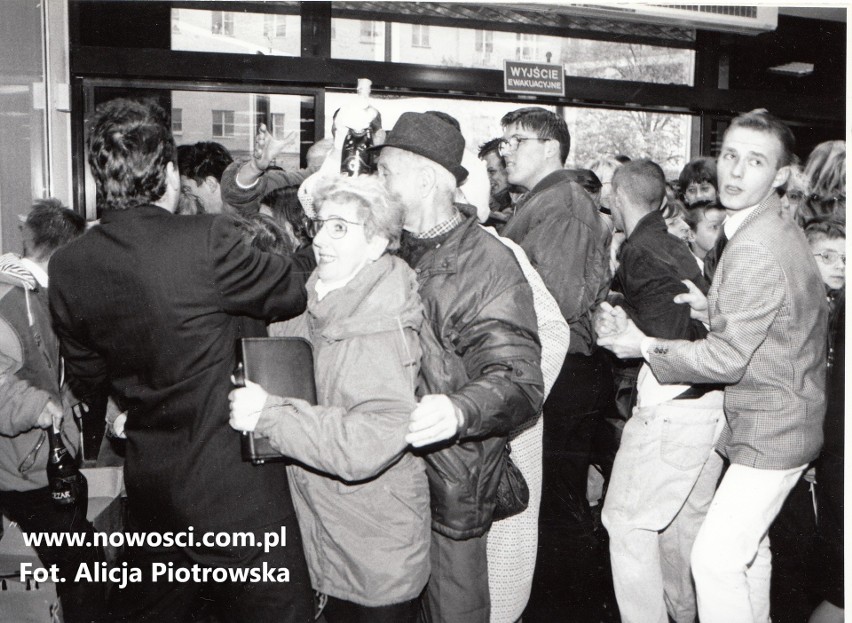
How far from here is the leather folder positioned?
1.78 metres

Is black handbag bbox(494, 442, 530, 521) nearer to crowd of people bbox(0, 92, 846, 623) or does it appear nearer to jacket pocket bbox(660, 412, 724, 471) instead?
crowd of people bbox(0, 92, 846, 623)

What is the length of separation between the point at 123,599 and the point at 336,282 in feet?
3.22

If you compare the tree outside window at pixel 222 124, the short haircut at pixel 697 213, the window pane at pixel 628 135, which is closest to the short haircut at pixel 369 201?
the short haircut at pixel 697 213

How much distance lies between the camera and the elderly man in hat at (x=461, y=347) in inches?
73.9

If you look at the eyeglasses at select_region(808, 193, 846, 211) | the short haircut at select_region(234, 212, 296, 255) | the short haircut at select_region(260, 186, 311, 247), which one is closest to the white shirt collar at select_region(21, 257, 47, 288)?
the short haircut at select_region(234, 212, 296, 255)

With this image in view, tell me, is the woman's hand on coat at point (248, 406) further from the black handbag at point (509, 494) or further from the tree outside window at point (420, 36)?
the tree outside window at point (420, 36)

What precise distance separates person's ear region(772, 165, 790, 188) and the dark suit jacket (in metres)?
1.46

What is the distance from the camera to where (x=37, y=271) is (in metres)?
2.68

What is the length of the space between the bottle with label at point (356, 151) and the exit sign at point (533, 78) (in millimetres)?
3276

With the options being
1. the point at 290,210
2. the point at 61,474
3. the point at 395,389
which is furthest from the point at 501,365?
the point at 290,210

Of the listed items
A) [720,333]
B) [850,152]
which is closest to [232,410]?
[720,333]

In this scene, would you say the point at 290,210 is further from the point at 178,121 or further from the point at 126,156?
the point at 178,121

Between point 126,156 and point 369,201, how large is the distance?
1.90 feet

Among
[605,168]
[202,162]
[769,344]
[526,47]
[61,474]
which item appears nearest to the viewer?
[769,344]
